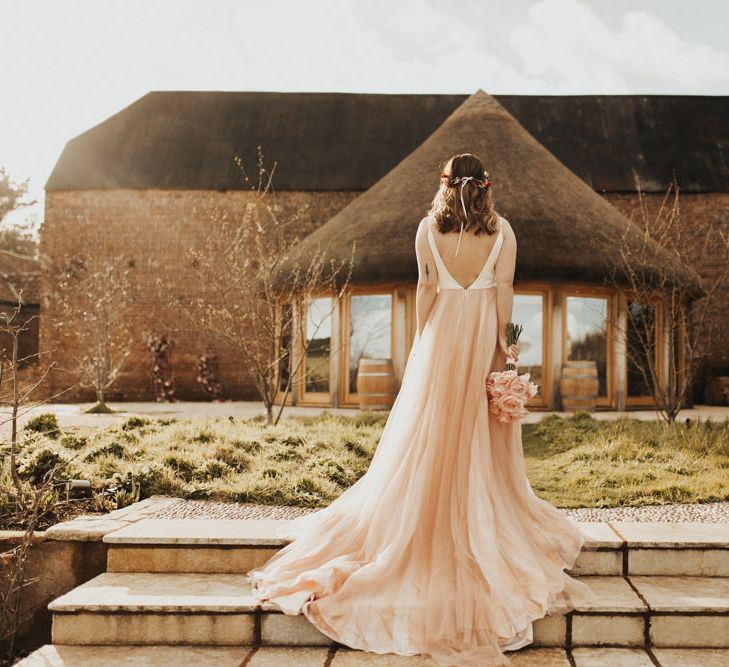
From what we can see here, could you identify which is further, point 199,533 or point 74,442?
point 74,442

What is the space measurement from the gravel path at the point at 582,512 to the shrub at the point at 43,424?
2.64m

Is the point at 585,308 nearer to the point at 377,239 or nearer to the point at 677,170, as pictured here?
the point at 377,239

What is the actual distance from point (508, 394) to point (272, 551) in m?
1.45

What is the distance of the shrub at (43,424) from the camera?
7395 millimetres

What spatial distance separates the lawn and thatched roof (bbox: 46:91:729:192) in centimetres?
964

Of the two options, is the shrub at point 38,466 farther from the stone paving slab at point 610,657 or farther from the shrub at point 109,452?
the stone paving slab at point 610,657

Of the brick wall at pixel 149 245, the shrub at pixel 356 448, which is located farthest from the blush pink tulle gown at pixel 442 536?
the brick wall at pixel 149 245

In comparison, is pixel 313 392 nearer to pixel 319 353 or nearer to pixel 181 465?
pixel 319 353

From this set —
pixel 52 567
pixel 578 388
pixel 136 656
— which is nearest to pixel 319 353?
pixel 578 388

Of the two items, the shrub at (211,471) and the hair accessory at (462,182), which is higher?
the hair accessory at (462,182)

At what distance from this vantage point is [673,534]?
405cm

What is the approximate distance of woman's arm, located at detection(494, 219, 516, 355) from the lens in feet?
12.6

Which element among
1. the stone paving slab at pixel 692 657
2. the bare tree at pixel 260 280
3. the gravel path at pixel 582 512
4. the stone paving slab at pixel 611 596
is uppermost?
the bare tree at pixel 260 280

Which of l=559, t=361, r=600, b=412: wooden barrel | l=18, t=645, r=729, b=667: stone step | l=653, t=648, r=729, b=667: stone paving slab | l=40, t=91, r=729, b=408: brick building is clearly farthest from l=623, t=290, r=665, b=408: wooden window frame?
l=18, t=645, r=729, b=667: stone step
